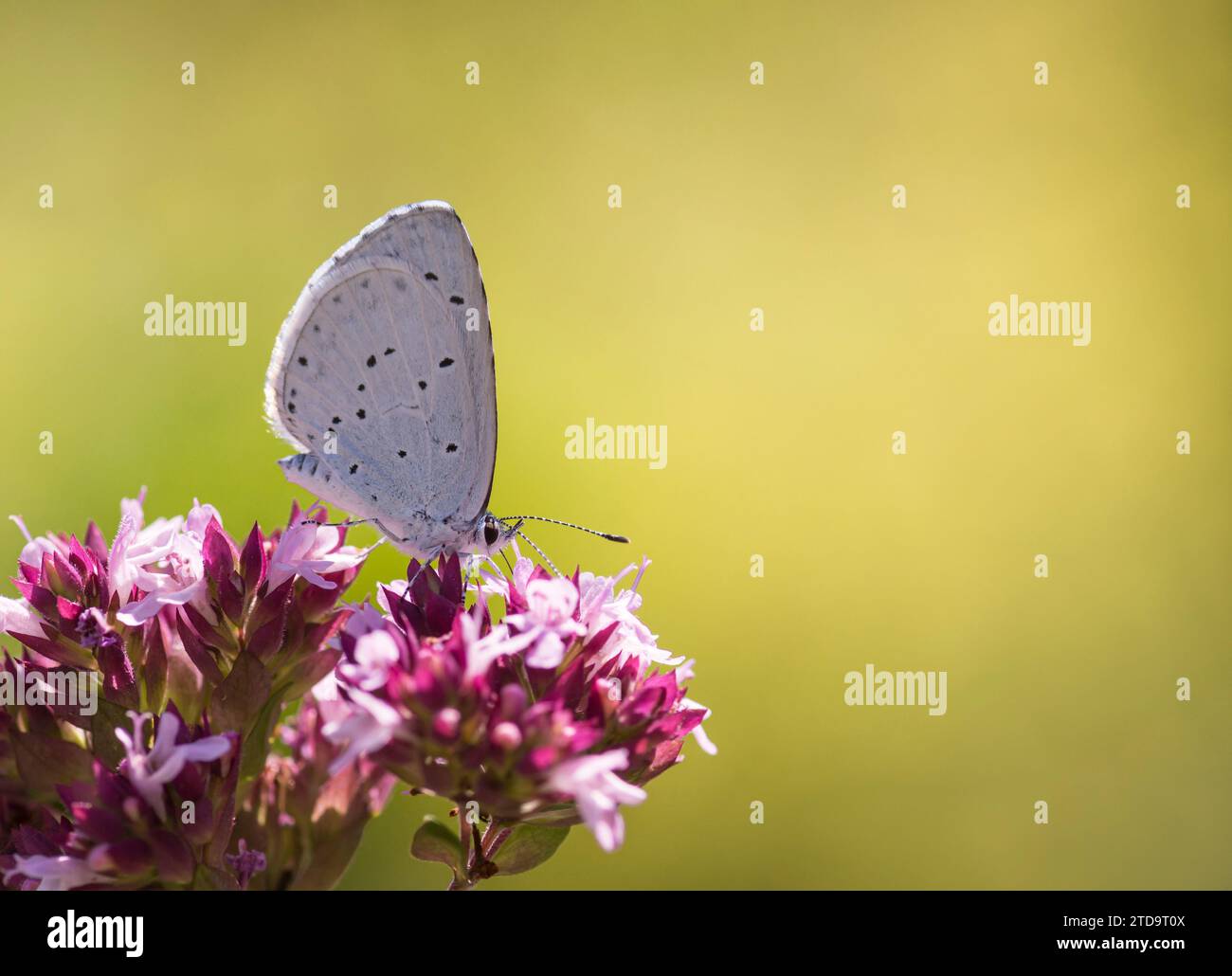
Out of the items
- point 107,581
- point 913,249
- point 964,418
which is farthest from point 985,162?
point 107,581

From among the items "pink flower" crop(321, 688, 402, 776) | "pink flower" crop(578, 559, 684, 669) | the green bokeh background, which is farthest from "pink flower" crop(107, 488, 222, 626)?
the green bokeh background

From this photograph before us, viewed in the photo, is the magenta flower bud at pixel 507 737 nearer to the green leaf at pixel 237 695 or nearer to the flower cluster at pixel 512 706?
the flower cluster at pixel 512 706

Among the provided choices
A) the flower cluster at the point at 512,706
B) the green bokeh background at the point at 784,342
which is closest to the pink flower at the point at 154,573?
the flower cluster at the point at 512,706

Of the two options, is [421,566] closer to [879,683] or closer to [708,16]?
[879,683]

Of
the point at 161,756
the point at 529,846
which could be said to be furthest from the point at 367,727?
the point at 529,846

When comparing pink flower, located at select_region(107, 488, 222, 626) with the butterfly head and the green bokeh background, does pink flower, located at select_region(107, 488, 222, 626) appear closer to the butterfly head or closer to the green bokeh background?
the butterfly head

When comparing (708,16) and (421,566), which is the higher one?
(708,16)
